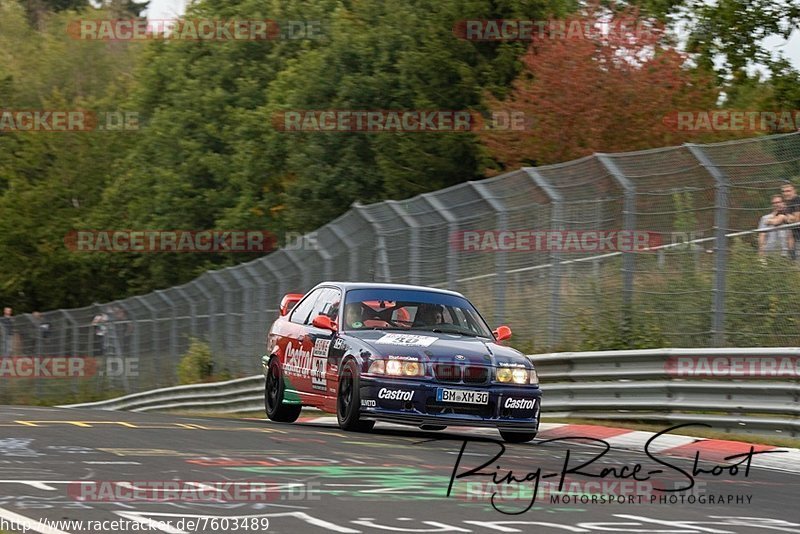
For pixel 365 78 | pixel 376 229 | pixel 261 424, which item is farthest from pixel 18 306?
pixel 261 424

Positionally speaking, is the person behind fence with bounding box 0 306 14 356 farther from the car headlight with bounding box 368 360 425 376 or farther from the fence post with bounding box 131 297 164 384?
the car headlight with bounding box 368 360 425 376

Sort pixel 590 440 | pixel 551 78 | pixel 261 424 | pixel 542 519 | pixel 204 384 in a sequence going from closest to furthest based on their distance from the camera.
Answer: pixel 542 519 → pixel 590 440 → pixel 261 424 → pixel 204 384 → pixel 551 78

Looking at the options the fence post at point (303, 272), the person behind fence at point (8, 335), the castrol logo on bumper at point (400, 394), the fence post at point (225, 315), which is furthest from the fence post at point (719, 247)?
the person behind fence at point (8, 335)

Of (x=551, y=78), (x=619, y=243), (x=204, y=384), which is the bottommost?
(x=204, y=384)

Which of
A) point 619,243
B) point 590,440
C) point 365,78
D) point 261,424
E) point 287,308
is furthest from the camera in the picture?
point 365,78

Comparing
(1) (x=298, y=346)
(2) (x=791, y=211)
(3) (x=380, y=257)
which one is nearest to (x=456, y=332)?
(1) (x=298, y=346)

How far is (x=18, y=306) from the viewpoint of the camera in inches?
2643

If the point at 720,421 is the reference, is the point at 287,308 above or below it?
above

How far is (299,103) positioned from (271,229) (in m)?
5.55

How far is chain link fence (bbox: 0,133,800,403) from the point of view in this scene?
14992 mm

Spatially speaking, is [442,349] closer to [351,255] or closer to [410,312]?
[410,312]

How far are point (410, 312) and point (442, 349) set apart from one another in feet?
4.45

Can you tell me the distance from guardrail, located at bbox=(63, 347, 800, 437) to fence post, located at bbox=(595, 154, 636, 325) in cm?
83

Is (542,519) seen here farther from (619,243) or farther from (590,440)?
(619,243)
